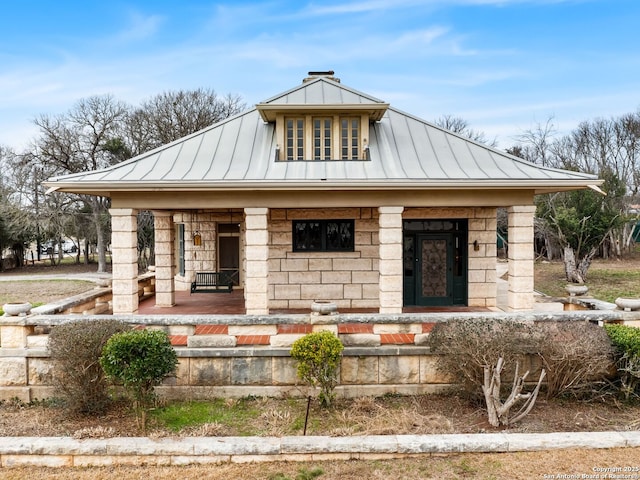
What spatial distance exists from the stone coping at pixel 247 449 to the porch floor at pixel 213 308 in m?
5.67

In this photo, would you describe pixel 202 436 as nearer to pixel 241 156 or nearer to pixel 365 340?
pixel 365 340

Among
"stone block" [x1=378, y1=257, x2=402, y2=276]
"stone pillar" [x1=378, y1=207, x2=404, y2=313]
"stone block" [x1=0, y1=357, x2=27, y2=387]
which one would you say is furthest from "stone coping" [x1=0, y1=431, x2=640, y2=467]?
"stone block" [x1=378, y1=257, x2=402, y2=276]

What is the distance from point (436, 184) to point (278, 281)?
16.5 feet

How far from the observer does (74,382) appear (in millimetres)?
6594

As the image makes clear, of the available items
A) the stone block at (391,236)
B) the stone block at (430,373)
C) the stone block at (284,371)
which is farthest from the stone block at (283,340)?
the stone block at (391,236)

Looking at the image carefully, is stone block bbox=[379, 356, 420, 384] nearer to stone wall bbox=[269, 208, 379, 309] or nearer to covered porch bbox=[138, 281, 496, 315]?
covered porch bbox=[138, 281, 496, 315]

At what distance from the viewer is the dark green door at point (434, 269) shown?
1203 centimetres

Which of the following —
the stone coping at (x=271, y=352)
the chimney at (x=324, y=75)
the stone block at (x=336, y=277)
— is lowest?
the stone coping at (x=271, y=352)

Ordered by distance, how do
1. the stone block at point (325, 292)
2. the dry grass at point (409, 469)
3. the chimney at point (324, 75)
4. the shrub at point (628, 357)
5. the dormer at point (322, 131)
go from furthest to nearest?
the chimney at point (324, 75), the stone block at point (325, 292), the dormer at point (322, 131), the shrub at point (628, 357), the dry grass at point (409, 469)

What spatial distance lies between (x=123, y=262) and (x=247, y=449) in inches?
235

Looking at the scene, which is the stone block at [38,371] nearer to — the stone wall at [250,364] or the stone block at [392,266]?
the stone wall at [250,364]

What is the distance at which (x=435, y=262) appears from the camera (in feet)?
39.8

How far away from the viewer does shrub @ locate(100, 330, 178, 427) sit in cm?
611

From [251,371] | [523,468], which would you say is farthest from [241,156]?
[523,468]
